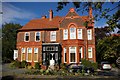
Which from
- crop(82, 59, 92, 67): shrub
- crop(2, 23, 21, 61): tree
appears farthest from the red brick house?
crop(2, 23, 21, 61): tree

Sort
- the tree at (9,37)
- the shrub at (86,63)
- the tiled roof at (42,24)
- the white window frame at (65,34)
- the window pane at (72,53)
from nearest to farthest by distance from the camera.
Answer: the shrub at (86,63), the window pane at (72,53), the white window frame at (65,34), the tiled roof at (42,24), the tree at (9,37)

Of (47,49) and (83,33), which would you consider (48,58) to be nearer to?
(47,49)

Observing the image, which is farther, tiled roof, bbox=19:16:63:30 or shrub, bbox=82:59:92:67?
tiled roof, bbox=19:16:63:30

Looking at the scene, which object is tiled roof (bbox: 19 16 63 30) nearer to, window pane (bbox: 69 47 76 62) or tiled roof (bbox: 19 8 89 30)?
tiled roof (bbox: 19 8 89 30)

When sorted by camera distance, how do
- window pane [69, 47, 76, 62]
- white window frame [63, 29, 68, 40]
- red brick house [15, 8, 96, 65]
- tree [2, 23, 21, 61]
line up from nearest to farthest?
window pane [69, 47, 76, 62] → red brick house [15, 8, 96, 65] → white window frame [63, 29, 68, 40] → tree [2, 23, 21, 61]

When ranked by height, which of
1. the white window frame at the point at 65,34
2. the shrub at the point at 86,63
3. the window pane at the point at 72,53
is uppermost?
the white window frame at the point at 65,34

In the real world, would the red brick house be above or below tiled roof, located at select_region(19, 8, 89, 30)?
below

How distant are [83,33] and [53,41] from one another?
19.2ft

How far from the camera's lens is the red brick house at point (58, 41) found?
1379 inches

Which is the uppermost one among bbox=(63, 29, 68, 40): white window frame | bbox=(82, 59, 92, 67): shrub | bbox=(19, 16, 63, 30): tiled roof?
bbox=(19, 16, 63, 30): tiled roof

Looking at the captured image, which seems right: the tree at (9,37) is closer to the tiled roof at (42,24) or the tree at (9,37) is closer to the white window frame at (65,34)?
the tiled roof at (42,24)

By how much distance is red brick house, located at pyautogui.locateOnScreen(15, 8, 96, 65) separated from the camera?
35.0m

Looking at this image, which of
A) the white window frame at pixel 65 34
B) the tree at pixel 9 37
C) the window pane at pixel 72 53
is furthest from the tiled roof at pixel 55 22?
the tree at pixel 9 37

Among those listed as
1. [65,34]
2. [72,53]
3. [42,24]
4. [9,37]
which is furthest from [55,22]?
[9,37]
